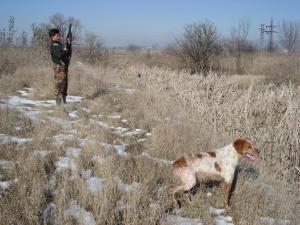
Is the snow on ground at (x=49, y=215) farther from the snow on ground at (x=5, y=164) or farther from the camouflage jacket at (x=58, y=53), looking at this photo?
the camouflage jacket at (x=58, y=53)

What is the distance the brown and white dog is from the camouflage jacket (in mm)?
4758

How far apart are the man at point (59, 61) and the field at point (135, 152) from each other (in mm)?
460

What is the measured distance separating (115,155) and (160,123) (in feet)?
7.67

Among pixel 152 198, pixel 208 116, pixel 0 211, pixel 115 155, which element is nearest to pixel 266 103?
pixel 208 116

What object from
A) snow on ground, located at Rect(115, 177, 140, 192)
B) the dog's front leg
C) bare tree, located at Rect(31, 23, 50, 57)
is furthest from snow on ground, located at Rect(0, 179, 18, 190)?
bare tree, located at Rect(31, 23, 50, 57)

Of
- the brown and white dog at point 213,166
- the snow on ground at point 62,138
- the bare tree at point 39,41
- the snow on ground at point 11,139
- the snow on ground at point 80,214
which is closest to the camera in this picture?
the snow on ground at point 80,214

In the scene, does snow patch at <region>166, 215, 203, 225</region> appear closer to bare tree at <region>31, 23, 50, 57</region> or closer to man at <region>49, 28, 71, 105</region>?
man at <region>49, 28, 71, 105</region>

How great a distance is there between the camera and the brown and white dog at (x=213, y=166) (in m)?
3.62

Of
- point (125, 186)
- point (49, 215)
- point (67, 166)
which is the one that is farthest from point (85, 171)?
point (49, 215)

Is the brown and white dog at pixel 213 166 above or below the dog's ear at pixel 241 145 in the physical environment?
below

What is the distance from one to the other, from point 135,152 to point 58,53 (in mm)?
3416

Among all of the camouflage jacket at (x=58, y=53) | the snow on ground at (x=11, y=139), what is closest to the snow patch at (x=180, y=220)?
the snow on ground at (x=11, y=139)

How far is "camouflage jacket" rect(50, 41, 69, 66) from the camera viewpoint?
7450mm

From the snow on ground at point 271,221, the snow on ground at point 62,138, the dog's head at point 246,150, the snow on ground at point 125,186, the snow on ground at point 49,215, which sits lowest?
the snow on ground at point 271,221
